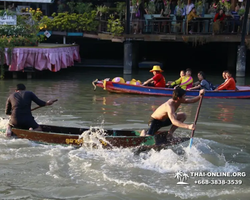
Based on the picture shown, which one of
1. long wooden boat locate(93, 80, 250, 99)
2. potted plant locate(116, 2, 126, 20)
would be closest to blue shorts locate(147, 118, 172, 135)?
long wooden boat locate(93, 80, 250, 99)

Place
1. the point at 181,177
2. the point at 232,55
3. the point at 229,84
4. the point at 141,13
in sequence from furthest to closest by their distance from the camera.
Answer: the point at 232,55 < the point at 141,13 < the point at 229,84 < the point at 181,177

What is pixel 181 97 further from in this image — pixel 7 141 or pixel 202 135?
pixel 7 141

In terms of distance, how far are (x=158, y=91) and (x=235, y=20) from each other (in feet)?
20.3

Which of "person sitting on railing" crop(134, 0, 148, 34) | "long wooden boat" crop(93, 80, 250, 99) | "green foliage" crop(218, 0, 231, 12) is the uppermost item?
"green foliage" crop(218, 0, 231, 12)

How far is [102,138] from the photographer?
8422 millimetres

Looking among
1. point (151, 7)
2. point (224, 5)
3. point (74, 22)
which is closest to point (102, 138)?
point (224, 5)

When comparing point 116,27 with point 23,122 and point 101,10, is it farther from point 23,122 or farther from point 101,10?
point 23,122

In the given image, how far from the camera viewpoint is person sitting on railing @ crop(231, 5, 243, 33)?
1878cm

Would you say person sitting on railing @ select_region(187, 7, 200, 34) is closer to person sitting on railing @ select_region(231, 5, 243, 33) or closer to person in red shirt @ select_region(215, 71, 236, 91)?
person sitting on railing @ select_region(231, 5, 243, 33)

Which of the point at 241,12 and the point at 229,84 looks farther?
the point at 241,12

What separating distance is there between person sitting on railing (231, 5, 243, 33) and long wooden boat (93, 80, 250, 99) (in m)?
4.48

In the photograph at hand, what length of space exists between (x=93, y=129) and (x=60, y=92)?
723 cm

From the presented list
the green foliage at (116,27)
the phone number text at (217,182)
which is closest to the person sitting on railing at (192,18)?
the green foliage at (116,27)

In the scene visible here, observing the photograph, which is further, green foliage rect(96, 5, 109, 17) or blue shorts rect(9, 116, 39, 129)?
green foliage rect(96, 5, 109, 17)
